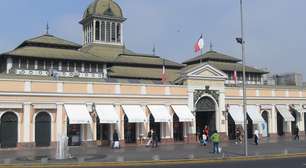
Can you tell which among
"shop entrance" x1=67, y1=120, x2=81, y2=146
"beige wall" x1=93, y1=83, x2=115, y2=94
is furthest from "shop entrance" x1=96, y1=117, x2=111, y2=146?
"beige wall" x1=93, y1=83, x2=115, y2=94

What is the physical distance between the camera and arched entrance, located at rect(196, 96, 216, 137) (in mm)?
46006

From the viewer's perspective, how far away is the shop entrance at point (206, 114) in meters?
46.0

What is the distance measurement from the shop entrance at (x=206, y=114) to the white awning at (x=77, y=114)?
43.5ft

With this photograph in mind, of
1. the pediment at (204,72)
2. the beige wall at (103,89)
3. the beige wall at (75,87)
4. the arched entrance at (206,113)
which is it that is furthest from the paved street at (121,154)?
the pediment at (204,72)

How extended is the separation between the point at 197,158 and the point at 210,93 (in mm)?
20778

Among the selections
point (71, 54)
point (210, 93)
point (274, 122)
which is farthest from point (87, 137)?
point (274, 122)

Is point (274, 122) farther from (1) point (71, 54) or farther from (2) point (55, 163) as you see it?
(2) point (55, 163)

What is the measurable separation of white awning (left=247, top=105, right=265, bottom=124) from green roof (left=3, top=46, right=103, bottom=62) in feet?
60.4

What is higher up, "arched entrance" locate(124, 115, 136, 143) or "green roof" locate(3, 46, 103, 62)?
"green roof" locate(3, 46, 103, 62)

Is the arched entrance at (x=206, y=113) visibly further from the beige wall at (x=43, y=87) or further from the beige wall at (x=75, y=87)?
the beige wall at (x=43, y=87)

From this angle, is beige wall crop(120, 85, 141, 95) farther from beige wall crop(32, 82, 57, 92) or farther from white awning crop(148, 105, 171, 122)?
beige wall crop(32, 82, 57, 92)

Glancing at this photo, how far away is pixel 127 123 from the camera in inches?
1646

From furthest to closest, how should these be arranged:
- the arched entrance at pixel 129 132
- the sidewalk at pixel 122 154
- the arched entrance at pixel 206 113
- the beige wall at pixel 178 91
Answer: the arched entrance at pixel 206 113, the beige wall at pixel 178 91, the arched entrance at pixel 129 132, the sidewalk at pixel 122 154

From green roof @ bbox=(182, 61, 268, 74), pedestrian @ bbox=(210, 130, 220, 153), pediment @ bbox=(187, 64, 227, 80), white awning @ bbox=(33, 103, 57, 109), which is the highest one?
green roof @ bbox=(182, 61, 268, 74)
